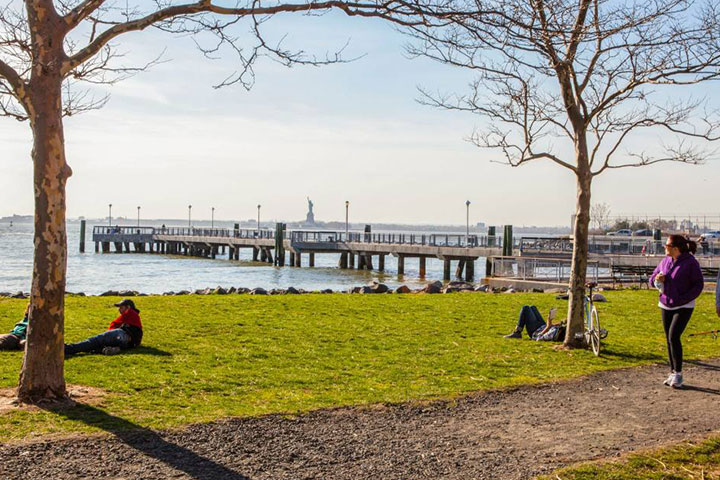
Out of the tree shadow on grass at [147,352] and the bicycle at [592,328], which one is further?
the bicycle at [592,328]

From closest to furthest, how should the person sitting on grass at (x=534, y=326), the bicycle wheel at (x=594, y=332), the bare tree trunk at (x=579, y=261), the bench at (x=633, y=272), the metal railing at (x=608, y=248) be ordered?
the bicycle wheel at (x=594, y=332) < the bare tree trunk at (x=579, y=261) < the person sitting on grass at (x=534, y=326) < the bench at (x=633, y=272) < the metal railing at (x=608, y=248)

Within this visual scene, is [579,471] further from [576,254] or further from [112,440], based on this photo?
[576,254]

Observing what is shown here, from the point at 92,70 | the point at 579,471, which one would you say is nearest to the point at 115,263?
the point at 92,70

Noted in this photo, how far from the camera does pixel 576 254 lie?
11.6 meters

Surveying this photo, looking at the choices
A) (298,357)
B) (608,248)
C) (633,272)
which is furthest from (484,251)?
(298,357)

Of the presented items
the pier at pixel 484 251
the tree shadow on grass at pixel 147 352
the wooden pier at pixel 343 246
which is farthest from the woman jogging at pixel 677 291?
the wooden pier at pixel 343 246

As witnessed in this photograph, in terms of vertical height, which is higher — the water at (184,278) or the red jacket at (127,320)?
the red jacket at (127,320)

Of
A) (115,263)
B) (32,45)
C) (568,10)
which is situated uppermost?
(568,10)

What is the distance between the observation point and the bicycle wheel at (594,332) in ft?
36.4

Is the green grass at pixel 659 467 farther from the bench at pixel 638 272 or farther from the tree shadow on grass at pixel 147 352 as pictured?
the bench at pixel 638 272

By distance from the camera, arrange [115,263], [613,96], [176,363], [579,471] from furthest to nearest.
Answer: [115,263] < [613,96] < [176,363] < [579,471]

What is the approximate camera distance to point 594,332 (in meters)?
11.3

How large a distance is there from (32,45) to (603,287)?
74.1 ft

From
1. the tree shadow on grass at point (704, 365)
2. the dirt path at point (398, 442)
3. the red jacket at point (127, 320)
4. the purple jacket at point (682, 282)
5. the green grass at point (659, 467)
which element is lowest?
the tree shadow on grass at point (704, 365)
